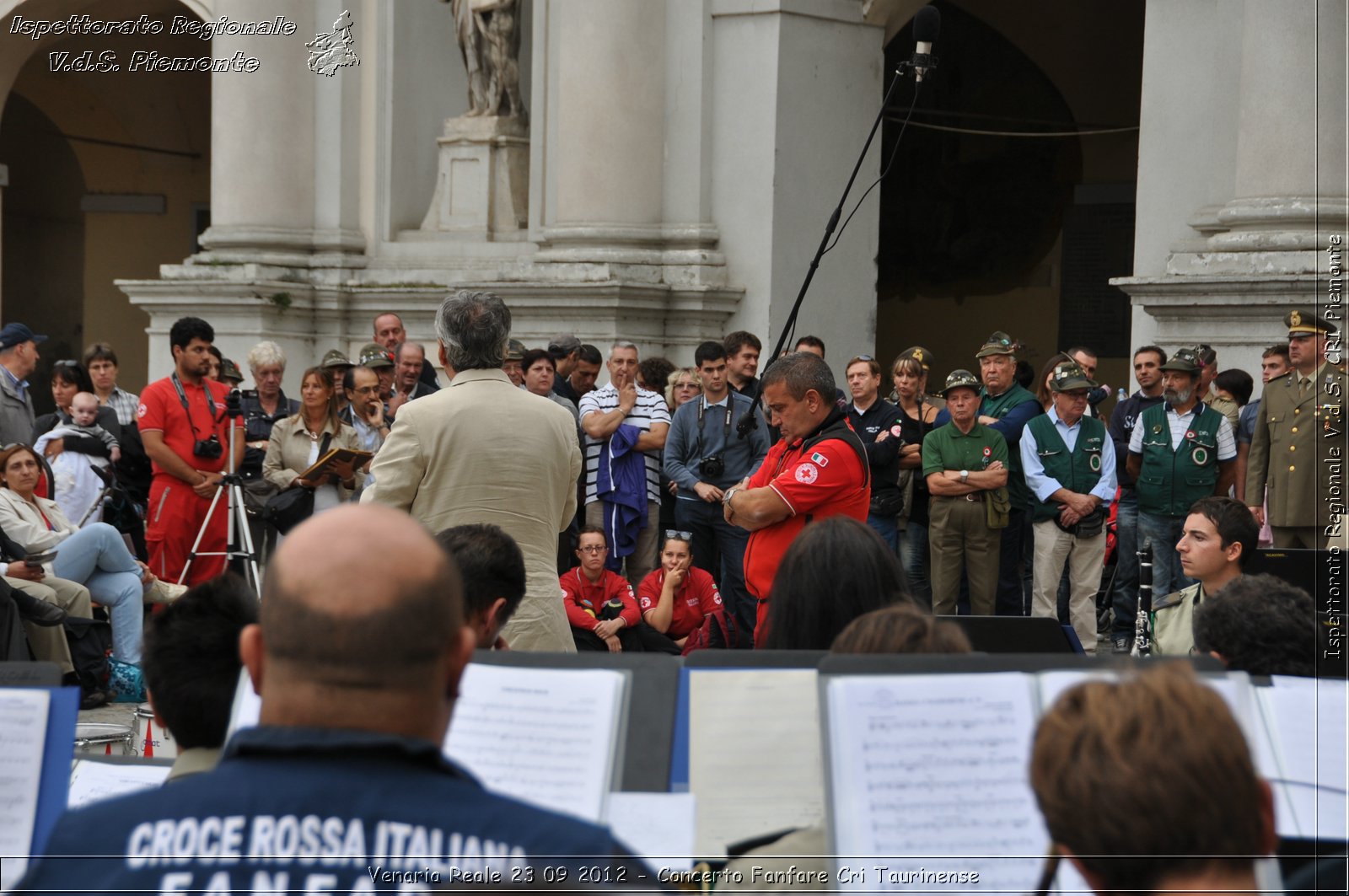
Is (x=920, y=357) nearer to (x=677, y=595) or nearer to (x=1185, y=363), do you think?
(x=1185, y=363)

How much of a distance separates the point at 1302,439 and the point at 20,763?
300 inches

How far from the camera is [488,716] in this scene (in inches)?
134

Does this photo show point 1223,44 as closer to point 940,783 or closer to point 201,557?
point 201,557

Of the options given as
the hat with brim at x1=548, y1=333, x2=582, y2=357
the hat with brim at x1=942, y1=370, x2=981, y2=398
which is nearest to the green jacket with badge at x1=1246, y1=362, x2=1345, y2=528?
the hat with brim at x1=942, y1=370, x2=981, y2=398

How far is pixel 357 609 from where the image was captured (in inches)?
83.2

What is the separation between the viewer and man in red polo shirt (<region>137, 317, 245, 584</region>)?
979cm

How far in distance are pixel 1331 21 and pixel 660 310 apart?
17.0ft

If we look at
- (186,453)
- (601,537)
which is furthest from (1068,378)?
(186,453)

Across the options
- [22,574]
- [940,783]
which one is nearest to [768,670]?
[940,783]

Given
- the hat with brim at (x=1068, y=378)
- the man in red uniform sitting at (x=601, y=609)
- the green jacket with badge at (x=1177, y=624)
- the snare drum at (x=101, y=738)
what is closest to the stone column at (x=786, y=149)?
the hat with brim at (x=1068, y=378)

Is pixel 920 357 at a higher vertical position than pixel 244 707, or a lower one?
higher

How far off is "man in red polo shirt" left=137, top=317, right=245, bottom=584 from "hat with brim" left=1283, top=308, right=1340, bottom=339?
6216 millimetres

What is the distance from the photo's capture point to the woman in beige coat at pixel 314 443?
986 cm

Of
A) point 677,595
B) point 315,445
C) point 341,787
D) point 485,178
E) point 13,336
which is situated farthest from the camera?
point 485,178
